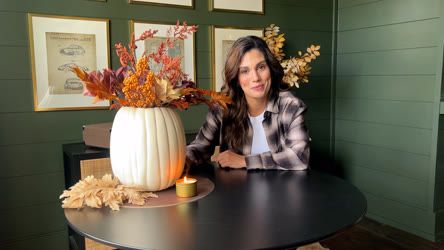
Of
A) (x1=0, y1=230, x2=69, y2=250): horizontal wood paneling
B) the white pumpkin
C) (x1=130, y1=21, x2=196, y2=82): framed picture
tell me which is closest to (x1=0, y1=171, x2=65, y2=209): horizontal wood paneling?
(x1=0, y1=230, x2=69, y2=250): horizontal wood paneling

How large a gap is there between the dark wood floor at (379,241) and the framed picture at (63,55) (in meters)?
1.99

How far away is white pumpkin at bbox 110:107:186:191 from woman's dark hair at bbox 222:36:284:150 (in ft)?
2.05

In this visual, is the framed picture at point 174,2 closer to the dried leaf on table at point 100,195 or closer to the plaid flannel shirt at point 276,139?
the plaid flannel shirt at point 276,139

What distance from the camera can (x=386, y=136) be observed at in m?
3.06

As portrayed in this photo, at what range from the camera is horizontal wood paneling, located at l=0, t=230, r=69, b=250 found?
2273 millimetres

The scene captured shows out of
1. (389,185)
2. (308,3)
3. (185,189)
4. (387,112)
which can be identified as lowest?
(389,185)

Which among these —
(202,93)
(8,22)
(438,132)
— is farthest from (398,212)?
(8,22)

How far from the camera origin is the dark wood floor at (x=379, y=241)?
105 inches

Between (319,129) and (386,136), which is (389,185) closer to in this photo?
(386,136)

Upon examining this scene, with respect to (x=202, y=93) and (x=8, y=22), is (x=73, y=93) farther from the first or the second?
(x=202, y=93)

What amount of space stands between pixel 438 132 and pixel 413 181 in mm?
448

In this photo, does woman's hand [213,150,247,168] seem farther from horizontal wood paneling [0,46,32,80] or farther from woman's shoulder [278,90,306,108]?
horizontal wood paneling [0,46,32,80]

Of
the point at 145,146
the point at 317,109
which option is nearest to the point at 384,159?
the point at 317,109

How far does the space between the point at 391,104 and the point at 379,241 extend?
108 centimetres
